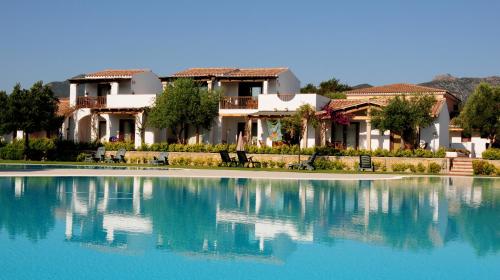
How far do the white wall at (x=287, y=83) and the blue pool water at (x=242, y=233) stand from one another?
67.0 feet

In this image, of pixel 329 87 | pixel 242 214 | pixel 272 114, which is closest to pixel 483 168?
pixel 272 114

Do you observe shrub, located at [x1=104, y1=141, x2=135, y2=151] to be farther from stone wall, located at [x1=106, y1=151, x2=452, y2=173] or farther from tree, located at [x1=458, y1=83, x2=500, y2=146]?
tree, located at [x1=458, y1=83, x2=500, y2=146]

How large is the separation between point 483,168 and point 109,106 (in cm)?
2370

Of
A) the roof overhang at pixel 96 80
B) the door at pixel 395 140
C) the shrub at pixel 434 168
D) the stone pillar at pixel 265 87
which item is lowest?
the shrub at pixel 434 168

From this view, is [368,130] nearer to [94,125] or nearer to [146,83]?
[146,83]

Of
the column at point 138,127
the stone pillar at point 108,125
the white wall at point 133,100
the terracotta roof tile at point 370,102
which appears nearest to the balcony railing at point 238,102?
the white wall at point 133,100

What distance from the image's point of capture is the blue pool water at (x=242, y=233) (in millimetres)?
9336

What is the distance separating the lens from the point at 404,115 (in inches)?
1346

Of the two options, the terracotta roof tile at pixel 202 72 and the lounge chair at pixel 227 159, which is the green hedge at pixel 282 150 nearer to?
the lounge chair at pixel 227 159

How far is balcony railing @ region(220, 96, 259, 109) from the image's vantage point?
39763 millimetres

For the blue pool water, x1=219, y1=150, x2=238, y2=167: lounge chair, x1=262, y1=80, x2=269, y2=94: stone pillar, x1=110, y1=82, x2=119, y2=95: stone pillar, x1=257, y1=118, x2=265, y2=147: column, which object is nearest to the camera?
the blue pool water

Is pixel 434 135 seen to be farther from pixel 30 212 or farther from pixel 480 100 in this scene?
pixel 30 212

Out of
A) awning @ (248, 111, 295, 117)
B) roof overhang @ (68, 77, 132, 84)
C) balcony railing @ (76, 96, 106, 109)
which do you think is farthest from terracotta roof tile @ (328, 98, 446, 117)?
balcony railing @ (76, 96, 106, 109)

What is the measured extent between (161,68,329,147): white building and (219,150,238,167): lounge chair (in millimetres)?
3870
